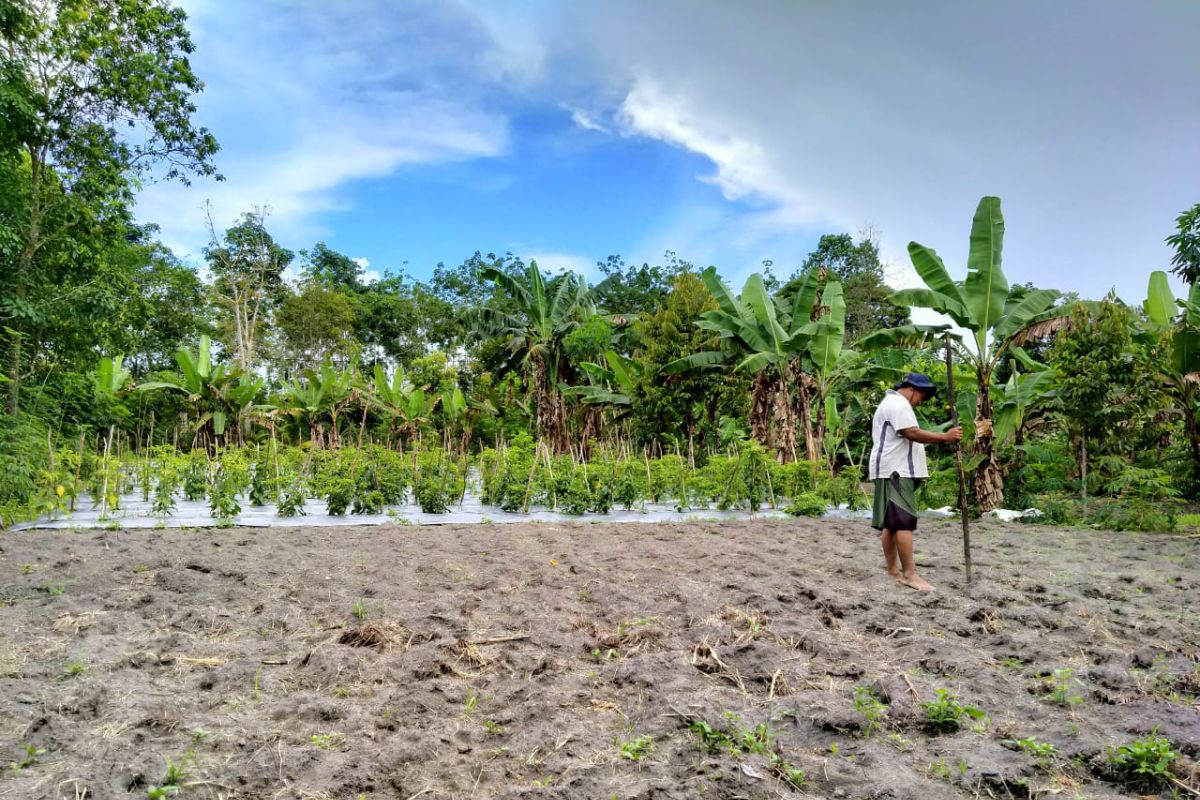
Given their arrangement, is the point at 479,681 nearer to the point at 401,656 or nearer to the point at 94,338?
the point at 401,656

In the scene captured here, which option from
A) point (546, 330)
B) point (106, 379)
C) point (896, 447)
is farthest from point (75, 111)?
point (896, 447)

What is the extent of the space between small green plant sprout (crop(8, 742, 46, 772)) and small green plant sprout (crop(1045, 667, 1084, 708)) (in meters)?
3.79

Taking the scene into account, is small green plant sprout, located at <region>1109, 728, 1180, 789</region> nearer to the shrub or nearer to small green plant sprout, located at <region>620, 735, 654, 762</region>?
small green plant sprout, located at <region>620, 735, 654, 762</region>

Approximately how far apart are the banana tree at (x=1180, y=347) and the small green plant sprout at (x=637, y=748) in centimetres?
919

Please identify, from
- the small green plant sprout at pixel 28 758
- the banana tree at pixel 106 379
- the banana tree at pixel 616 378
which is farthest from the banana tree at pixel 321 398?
the small green plant sprout at pixel 28 758

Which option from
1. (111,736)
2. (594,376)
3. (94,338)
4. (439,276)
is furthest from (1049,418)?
(439,276)

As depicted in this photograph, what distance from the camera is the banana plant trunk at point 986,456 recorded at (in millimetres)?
9000

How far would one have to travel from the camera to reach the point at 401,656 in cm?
335

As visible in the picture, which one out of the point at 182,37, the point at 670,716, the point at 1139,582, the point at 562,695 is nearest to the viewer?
the point at 670,716

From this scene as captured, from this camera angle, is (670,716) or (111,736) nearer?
(111,736)

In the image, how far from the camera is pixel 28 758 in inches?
93.8

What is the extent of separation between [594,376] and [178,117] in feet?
31.9

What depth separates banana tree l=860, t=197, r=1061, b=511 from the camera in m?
8.19

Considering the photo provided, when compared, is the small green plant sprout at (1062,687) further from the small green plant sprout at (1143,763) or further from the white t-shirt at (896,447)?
the white t-shirt at (896,447)
